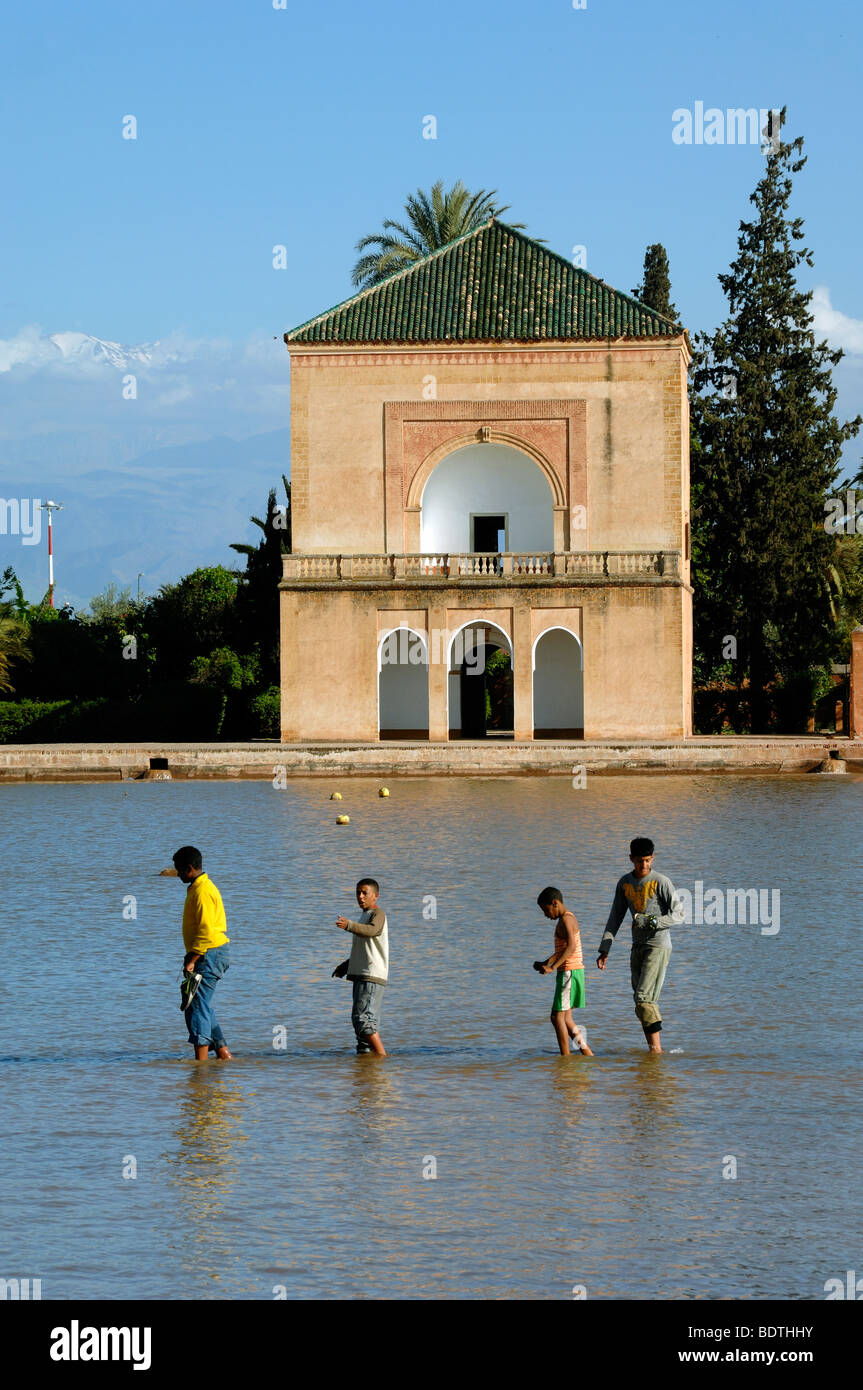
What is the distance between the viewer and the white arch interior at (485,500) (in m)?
42.3

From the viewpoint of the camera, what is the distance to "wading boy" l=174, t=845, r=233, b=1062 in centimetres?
1005

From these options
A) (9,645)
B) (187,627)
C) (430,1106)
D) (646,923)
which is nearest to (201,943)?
(430,1106)

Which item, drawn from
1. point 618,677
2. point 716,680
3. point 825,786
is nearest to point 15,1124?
point 825,786

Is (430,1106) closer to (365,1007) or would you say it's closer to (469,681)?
(365,1007)

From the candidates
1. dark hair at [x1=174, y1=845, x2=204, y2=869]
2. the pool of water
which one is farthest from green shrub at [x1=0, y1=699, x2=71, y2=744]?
dark hair at [x1=174, y1=845, x2=204, y2=869]

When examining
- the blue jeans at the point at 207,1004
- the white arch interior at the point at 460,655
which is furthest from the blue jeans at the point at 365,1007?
the white arch interior at the point at 460,655

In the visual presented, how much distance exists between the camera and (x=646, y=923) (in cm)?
1011

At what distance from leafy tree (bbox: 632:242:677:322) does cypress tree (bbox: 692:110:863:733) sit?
427 centimetres

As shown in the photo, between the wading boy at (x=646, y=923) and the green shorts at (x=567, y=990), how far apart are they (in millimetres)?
162

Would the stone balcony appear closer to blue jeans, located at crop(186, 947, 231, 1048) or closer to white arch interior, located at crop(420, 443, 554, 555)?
white arch interior, located at crop(420, 443, 554, 555)

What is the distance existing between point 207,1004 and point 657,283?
42862 millimetres
